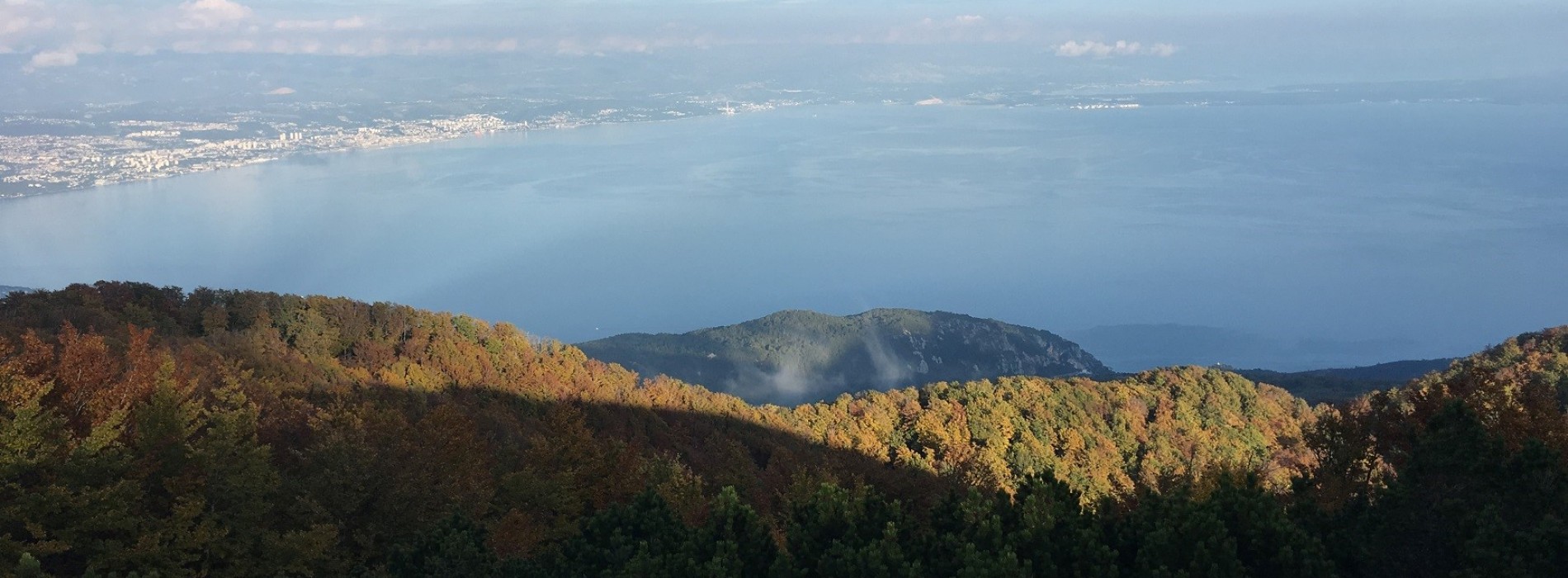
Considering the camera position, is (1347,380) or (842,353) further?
(842,353)

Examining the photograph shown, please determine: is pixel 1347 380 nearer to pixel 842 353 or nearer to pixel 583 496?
pixel 842 353

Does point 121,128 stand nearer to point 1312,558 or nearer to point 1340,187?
point 1312,558

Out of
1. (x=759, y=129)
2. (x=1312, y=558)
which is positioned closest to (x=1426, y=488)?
(x=1312, y=558)

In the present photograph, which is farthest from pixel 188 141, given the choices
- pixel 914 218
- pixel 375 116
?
pixel 914 218

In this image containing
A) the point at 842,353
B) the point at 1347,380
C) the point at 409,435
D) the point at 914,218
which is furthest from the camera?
the point at 914,218

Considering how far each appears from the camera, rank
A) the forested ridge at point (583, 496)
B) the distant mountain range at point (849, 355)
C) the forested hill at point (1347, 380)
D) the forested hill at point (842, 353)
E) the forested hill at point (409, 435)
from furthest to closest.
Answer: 1. the forested hill at point (842, 353)
2. the distant mountain range at point (849, 355)
3. the forested hill at point (1347, 380)
4. the forested hill at point (409, 435)
5. the forested ridge at point (583, 496)

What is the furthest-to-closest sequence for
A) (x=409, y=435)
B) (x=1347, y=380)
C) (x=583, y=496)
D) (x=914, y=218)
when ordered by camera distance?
(x=914, y=218)
(x=1347, y=380)
(x=583, y=496)
(x=409, y=435)

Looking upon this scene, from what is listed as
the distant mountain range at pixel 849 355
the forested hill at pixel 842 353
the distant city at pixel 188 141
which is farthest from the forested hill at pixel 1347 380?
the distant city at pixel 188 141

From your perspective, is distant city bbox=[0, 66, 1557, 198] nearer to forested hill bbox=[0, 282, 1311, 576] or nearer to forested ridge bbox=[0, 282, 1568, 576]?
forested hill bbox=[0, 282, 1311, 576]

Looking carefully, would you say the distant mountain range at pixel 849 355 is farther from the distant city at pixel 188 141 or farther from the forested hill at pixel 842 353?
the distant city at pixel 188 141

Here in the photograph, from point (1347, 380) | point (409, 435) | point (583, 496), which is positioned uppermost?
point (409, 435)

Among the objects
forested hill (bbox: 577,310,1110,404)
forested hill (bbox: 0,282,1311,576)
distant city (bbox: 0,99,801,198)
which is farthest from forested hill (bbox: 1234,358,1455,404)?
distant city (bbox: 0,99,801,198)
